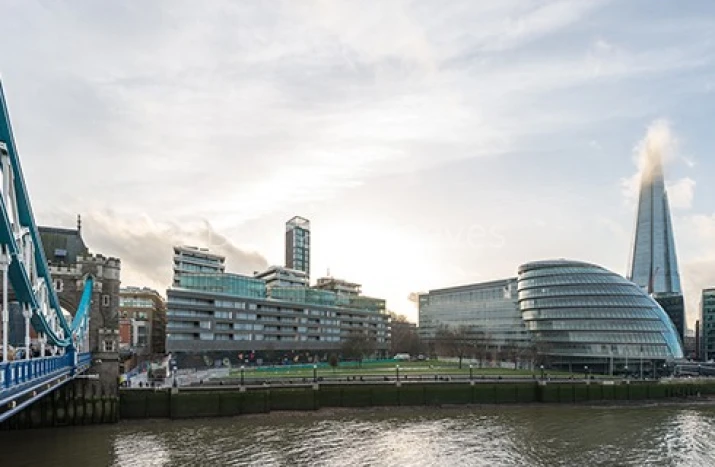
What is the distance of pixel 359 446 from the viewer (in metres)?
46.2

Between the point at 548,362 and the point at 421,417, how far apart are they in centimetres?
6935

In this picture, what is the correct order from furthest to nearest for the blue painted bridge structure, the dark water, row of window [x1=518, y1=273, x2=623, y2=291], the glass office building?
the glass office building < row of window [x1=518, y1=273, x2=623, y2=291] < the dark water < the blue painted bridge structure

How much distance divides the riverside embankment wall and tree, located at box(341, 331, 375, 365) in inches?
2331

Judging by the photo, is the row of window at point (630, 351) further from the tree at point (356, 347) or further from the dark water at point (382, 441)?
the dark water at point (382, 441)

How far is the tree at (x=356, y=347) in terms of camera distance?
135000mm

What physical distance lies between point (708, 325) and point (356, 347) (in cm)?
11474

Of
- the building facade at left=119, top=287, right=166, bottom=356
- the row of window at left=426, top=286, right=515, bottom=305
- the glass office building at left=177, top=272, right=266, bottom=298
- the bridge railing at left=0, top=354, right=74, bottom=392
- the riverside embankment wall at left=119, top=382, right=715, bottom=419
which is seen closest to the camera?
the bridge railing at left=0, top=354, right=74, bottom=392

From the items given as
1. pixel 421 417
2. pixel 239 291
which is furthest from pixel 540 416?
pixel 239 291

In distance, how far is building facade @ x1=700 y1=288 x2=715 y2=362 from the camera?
571ft

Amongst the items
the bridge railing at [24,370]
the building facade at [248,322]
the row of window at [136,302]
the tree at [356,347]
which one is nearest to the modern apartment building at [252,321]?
the building facade at [248,322]

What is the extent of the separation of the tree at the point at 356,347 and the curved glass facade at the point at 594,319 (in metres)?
38.7

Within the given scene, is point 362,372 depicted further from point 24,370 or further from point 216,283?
point 24,370

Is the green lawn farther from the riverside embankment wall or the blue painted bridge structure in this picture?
the blue painted bridge structure

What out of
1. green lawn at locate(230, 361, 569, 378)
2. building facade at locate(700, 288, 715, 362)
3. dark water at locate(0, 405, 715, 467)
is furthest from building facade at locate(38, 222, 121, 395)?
building facade at locate(700, 288, 715, 362)
